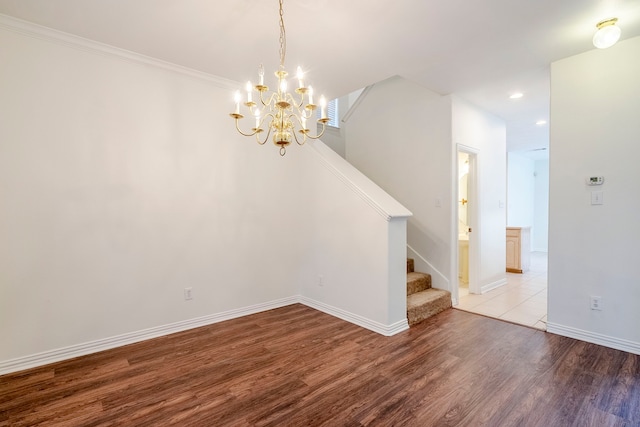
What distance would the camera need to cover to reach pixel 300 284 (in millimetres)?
4086

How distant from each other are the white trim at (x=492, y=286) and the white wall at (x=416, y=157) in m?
0.96

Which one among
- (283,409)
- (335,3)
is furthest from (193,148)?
(283,409)

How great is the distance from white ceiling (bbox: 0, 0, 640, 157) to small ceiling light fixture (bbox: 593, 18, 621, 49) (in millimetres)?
61

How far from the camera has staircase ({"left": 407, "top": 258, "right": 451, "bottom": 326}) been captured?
3298 mm

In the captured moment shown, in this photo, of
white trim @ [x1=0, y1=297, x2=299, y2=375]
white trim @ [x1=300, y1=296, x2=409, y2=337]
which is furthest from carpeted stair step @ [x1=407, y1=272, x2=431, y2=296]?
white trim @ [x1=0, y1=297, x2=299, y2=375]

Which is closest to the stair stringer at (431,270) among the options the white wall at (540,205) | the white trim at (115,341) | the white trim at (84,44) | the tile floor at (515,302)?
the tile floor at (515,302)

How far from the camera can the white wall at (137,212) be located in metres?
2.37

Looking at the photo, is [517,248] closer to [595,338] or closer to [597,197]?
[595,338]

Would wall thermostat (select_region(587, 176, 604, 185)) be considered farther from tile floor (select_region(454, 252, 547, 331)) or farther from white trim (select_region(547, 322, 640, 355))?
tile floor (select_region(454, 252, 547, 331))

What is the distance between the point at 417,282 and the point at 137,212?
10.7ft

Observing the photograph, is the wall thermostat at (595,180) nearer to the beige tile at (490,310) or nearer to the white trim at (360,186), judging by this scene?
the white trim at (360,186)

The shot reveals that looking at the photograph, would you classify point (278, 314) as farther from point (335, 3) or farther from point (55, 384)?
point (335, 3)

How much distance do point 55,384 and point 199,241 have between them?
1.54 m

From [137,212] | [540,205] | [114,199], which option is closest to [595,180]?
[137,212]
